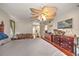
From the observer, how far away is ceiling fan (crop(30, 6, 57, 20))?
1890 mm

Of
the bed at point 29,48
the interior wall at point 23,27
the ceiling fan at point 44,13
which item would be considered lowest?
the bed at point 29,48

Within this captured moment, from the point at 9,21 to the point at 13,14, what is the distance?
11 cm

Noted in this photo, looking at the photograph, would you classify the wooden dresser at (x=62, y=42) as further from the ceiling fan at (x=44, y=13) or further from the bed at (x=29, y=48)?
the ceiling fan at (x=44, y=13)

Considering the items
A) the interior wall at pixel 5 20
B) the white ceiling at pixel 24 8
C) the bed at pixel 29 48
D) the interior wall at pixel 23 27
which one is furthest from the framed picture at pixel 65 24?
the interior wall at pixel 5 20

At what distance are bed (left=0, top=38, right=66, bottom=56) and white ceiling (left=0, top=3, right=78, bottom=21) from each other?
332mm

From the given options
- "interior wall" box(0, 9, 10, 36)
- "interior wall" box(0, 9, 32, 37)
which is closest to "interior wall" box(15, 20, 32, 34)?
"interior wall" box(0, 9, 32, 37)

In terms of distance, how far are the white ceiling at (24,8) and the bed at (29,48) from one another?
1.09 feet

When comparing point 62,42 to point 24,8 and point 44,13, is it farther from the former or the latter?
point 24,8

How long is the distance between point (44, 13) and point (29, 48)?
1.69 ft

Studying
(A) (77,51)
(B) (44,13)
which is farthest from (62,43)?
(B) (44,13)

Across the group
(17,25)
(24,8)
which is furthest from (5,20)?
(24,8)

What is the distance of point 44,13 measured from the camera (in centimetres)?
191

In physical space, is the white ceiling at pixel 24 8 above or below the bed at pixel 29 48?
above

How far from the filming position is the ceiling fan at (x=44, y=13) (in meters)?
1.89
